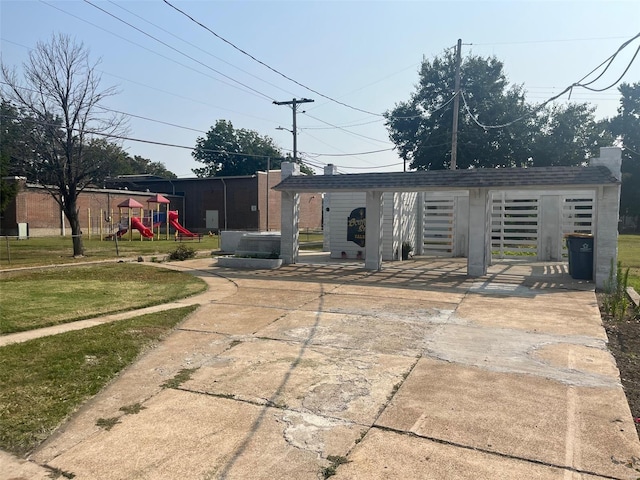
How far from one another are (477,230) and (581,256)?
9.50 feet

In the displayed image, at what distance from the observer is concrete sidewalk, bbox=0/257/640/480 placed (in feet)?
11.2

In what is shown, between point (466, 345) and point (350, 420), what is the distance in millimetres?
2965

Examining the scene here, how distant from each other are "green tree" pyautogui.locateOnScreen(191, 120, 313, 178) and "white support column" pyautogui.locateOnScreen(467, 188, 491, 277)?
2467 inches

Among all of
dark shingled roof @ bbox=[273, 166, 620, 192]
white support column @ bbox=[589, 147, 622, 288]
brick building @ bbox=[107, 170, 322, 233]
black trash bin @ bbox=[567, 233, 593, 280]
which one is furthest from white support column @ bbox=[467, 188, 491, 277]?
brick building @ bbox=[107, 170, 322, 233]

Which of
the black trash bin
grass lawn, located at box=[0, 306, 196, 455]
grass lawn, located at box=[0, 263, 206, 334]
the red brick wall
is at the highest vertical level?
the red brick wall

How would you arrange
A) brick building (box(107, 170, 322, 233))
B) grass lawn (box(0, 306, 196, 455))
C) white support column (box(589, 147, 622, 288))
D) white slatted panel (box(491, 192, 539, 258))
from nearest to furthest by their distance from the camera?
grass lawn (box(0, 306, 196, 455)) < white support column (box(589, 147, 622, 288)) < white slatted panel (box(491, 192, 539, 258)) < brick building (box(107, 170, 322, 233))

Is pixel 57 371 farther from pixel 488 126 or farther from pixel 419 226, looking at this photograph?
pixel 488 126

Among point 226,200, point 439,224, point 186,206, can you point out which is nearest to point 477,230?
point 439,224

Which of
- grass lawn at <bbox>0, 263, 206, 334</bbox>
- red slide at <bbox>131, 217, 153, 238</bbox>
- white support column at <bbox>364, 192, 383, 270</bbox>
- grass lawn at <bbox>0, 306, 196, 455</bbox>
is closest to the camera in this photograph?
grass lawn at <bbox>0, 306, 196, 455</bbox>

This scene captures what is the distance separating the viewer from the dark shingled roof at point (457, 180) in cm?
1220

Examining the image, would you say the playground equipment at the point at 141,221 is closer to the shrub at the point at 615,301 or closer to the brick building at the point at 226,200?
the brick building at the point at 226,200

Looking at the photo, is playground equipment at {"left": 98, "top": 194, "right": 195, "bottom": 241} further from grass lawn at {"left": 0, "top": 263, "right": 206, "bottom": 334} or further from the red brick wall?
grass lawn at {"left": 0, "top": 263, "right": 206, "bottom": 334}

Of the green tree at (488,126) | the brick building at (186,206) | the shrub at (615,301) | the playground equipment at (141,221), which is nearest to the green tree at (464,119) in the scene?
the green tree at (488,126)

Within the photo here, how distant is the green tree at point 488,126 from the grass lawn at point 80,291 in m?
26.7
